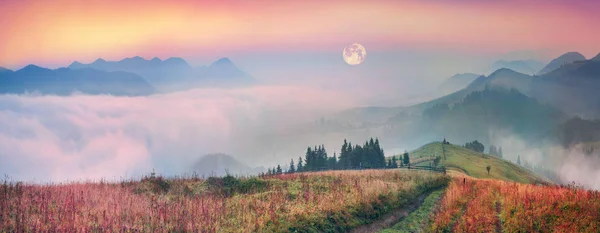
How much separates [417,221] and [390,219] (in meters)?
1.63

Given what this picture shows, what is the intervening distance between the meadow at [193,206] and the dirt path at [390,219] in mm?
400

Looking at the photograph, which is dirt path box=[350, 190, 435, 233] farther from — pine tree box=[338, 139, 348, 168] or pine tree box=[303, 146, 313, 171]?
pine tree box=[338, 139, 348, 168]

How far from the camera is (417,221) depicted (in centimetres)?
3012

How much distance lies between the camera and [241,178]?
39156mm

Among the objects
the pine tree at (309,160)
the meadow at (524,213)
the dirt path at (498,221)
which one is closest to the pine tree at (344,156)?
the pine tree at (309,160)

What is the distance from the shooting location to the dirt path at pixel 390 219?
1082 inches

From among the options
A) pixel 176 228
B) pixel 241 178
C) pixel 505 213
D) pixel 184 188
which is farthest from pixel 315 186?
pixel 176 228

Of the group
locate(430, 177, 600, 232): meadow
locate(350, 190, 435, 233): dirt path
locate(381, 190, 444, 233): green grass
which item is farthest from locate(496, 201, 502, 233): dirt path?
locate(350, 190, 435, 233): dirt path

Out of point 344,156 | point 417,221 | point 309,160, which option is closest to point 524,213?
point 417,221

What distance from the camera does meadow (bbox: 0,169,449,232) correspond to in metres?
21.7

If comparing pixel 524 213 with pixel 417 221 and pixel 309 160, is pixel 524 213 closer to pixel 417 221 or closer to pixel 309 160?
pixel 417 221

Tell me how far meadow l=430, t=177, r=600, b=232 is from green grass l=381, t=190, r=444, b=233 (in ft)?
3.26

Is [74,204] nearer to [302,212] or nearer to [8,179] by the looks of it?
[8,179]

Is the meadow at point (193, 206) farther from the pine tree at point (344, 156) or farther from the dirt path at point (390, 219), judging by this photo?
the pine tree at point (344, 156)
